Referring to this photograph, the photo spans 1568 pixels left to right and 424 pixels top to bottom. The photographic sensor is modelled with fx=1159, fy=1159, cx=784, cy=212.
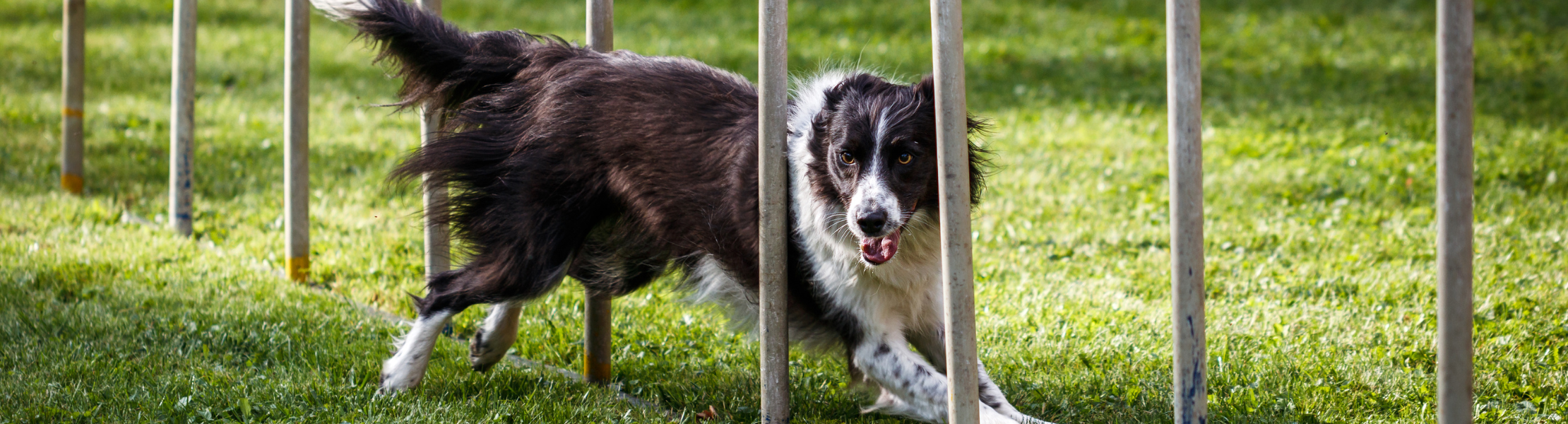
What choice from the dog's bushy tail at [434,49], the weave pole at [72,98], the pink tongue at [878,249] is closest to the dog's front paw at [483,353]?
the dog's bushy tail at [434,49]

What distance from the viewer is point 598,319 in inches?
160

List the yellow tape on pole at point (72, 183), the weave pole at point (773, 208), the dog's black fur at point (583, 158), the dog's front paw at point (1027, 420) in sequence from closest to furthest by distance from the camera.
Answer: the weave pole at point (773, 208) → the dog's front paw at point (1027, 420) → the dog's black fur at point (583, 158) → the yellow tape on pole at point (72, 183)

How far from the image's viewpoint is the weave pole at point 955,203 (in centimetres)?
255

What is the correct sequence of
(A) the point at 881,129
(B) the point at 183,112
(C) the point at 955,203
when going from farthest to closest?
(B) the point at 183,112 → (A) the point at 881,129 → (C) the point at 955,203

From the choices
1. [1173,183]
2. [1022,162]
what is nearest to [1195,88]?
[1173,183]

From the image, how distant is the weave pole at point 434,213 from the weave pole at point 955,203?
2050 mm

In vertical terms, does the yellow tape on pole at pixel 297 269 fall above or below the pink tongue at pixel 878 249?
below

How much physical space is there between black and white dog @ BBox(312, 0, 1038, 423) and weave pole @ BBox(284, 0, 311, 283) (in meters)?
1.06

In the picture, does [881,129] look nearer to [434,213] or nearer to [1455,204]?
[1455,204]

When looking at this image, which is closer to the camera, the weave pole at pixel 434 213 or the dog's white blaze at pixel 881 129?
the dog's white blaze at pixel 881 129

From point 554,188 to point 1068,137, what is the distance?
17.8 feet

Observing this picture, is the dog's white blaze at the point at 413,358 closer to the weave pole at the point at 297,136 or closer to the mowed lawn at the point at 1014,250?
the mowed lawn at the point at 1014,250

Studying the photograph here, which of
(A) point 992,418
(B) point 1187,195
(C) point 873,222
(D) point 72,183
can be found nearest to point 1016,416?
(A) point 992,418

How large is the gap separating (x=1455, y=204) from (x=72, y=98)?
23.0 ft
